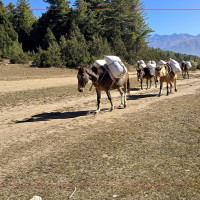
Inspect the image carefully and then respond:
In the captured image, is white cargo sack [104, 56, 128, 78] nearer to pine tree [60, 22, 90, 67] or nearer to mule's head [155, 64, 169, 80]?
mule's head [155, 64, 169, 80]

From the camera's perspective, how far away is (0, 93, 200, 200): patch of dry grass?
12.3 feet

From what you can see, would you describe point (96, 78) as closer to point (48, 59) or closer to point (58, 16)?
point (48, 59)

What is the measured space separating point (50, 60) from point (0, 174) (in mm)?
30949

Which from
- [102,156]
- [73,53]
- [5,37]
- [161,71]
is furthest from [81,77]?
[5,37]

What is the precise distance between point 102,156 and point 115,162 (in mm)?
463

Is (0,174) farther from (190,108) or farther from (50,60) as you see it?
(50,60)

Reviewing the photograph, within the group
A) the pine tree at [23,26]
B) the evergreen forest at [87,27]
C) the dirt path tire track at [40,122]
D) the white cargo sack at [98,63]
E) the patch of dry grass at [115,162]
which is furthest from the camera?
the pine tree at [23,26]

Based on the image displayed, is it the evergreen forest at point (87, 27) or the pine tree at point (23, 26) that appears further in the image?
the pine tree at point (23, 26)

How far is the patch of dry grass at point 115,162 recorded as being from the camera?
3764mm

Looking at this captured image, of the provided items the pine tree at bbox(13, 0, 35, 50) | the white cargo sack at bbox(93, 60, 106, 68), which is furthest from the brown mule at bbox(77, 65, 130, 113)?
the pine tree at bbox(13, 0, 35, 50)

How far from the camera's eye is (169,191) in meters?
3.72

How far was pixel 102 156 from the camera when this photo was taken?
205 inches

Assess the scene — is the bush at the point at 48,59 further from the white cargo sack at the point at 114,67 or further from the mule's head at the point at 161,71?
the white cargo sack at the point at 114,67

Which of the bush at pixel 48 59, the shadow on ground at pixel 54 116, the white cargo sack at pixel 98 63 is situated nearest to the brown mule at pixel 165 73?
the white cargo sack at pixel 98 63
